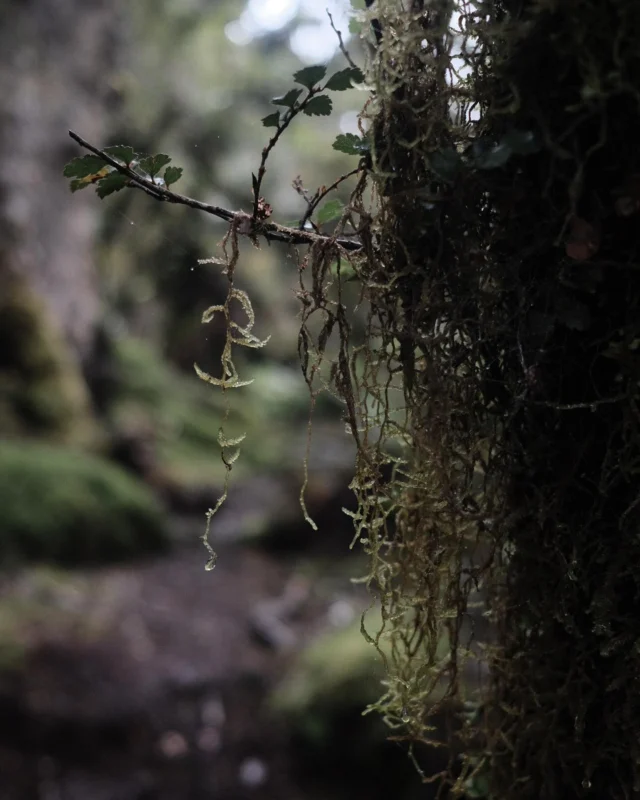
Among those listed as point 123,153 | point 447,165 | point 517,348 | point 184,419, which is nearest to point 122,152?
point 123,153

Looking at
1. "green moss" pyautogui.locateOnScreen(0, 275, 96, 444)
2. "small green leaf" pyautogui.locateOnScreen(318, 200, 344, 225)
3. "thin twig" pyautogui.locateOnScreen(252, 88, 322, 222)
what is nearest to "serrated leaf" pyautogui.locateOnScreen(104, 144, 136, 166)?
"thin twig" pyautogui.locateOnScreen(252, 88, 322, 222)

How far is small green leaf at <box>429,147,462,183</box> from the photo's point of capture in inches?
32.3

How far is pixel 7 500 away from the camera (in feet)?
13.8

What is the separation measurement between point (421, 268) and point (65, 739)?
2823mm

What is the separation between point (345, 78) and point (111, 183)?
1.30 ft

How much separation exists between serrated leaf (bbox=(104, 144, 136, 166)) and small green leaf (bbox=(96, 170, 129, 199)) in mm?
25

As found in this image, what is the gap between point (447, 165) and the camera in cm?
82

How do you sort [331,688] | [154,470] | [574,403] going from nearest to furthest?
[574,403] → [331,688] → [154,470]

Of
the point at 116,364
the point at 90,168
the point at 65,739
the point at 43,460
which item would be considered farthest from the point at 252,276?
the point at 90,168

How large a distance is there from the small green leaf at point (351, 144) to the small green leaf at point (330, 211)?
0.28 feet

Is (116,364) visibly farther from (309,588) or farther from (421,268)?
(421,268)

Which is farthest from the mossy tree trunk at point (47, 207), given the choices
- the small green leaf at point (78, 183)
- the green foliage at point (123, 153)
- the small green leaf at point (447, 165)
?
the small green leaf at point (447, 165)

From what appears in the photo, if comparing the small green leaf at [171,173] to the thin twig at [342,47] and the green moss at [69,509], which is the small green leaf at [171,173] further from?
the green moss at [69,509]

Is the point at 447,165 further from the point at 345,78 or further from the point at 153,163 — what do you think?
the point at 153,163
